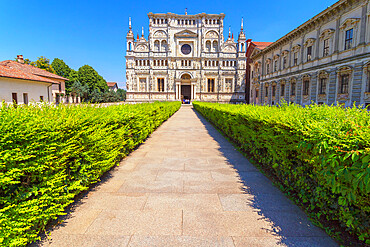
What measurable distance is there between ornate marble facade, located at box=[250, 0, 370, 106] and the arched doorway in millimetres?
26862

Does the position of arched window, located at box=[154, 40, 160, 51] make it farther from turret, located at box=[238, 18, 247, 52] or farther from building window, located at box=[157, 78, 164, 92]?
turret, located at box=[238, 18, 247, 52]

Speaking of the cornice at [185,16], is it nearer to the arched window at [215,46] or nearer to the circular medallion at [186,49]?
the arched window at [215,46]

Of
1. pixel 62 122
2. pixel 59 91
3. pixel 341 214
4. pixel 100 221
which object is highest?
pixel 59 91

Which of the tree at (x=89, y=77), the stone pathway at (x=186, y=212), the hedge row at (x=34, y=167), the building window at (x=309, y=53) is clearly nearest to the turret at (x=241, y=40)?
the building window at (x=309, y=53)

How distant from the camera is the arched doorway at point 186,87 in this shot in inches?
2229

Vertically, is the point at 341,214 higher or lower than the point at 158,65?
lower

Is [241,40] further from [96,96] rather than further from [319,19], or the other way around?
[96,96]

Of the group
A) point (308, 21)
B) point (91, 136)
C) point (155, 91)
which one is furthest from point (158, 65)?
point (91, 136)

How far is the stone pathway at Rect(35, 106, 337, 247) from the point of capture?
9.16 ft

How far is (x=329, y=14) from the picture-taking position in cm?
2153

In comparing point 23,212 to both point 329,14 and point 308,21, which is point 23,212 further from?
point 308,21

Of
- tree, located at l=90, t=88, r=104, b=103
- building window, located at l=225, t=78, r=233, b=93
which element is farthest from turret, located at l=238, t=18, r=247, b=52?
tree, located at l=90, t=88, r=104, b=103

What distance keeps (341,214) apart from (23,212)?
409cm

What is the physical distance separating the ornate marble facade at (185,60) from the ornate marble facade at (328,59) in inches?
902
